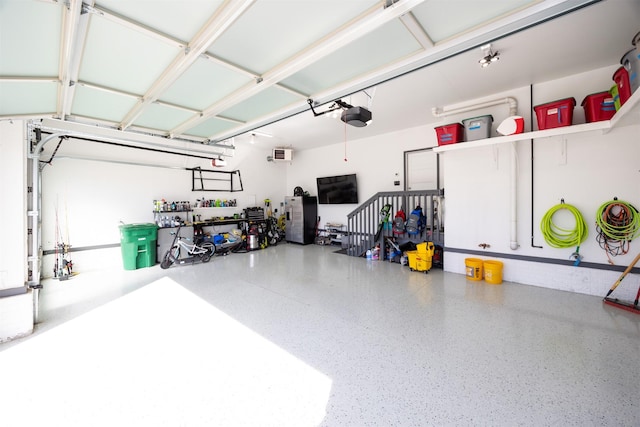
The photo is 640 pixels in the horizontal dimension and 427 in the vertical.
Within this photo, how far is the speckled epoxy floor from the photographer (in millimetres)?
1711

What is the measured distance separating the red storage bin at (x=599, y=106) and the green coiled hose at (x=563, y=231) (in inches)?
50.7

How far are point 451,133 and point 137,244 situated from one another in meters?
6.85

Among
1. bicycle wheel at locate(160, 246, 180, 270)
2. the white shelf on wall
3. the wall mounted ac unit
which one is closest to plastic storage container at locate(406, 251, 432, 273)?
the white shelf on wall

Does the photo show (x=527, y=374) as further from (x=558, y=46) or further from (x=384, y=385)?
(x=558, y=46)

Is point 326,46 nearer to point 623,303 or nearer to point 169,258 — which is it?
point 623,303

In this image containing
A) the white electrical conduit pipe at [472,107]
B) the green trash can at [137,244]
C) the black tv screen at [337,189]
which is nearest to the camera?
the white electrical conduit pipe at [472,107]

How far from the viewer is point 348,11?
174 cm

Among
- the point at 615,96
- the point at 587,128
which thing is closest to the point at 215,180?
the point at 587,128

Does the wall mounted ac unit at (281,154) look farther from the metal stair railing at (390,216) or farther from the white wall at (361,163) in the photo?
the metal stair railing at (390,216)

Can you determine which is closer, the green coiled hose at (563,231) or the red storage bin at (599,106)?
the red storage bin at (599,106)

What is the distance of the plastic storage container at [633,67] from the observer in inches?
96.0

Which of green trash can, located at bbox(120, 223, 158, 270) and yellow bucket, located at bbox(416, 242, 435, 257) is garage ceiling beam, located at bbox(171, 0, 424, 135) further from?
yellow bucket, located at bbox(416, 242, 435, 257)

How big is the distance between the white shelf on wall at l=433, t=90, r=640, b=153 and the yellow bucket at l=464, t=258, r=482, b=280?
82.0 inches

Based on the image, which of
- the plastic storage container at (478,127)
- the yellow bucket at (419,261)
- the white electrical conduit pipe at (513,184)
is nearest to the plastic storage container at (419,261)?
the yellow bucket at (419,261)
